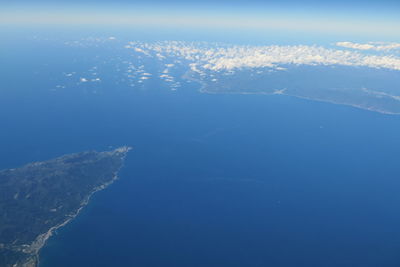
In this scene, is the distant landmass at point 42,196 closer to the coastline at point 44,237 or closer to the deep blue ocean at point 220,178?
the coastline at point 44,237

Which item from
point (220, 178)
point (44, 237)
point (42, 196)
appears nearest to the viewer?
point (44, 237)

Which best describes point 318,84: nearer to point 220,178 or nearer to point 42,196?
point 220,178

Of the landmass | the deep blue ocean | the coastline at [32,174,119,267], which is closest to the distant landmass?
the coastline at [32,174,119,267]

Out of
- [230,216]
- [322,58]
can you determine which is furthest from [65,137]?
[322,58]


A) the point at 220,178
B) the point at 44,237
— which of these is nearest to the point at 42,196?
the point at 44,237

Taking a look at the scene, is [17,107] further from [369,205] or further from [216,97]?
[369,205]

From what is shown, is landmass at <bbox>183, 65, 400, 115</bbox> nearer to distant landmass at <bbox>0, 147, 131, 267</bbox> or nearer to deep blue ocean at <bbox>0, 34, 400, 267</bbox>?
deep blue ocean at <bbox>0, 34, 400, 267</bbox>
